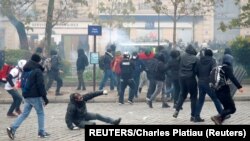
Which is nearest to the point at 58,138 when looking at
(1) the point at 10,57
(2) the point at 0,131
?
(2) the point at 0,131

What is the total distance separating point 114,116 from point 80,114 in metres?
2.48

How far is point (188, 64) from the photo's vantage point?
1275 cm

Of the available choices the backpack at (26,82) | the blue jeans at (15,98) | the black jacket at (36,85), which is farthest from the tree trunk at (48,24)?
the black jacket at (36,85)

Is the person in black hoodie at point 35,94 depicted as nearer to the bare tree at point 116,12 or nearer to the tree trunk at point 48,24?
the tree trunk at point 48,24

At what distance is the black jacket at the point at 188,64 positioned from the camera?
500 inches

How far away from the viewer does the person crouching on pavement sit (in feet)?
37.3

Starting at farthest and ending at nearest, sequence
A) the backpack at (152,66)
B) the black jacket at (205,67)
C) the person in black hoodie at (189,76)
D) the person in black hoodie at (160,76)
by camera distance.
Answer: the backpack at (152,66), the person in black hoodie at (160,76), the person in black hoodie at (189,76), the black jacket at (205,67)

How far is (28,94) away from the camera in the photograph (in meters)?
10.9

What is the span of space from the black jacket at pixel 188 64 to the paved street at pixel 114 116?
1.17 metres

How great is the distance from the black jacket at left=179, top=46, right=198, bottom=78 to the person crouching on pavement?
2305mm

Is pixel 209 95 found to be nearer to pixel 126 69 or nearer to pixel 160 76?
pixel 160 76

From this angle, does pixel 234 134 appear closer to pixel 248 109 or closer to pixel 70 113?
pixel 70 113

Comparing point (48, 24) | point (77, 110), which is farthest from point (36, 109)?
point (48, 24)

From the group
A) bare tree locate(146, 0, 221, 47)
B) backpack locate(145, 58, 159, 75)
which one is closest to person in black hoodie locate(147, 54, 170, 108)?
backpack locate(145, 58, 159, 75)
